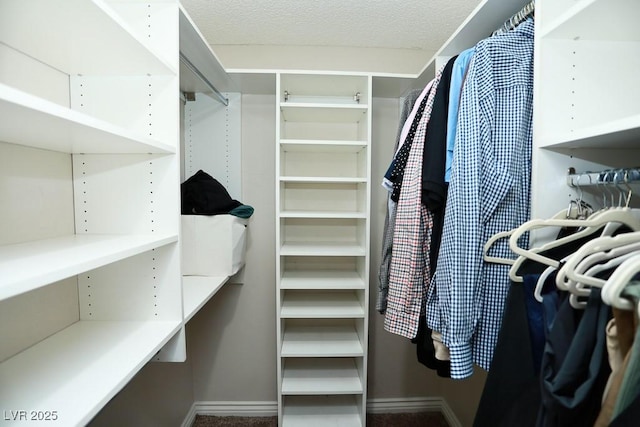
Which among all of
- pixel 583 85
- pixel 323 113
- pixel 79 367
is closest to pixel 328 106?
pixel 323 113

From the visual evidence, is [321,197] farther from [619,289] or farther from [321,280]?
[619,289]

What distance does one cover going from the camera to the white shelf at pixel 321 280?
1479mm

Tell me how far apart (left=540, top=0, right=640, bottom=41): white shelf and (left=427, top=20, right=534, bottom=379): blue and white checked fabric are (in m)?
0.12

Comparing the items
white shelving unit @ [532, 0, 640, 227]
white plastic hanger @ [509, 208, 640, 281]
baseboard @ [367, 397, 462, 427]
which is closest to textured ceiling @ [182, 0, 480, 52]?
white shelving unit @ [532, 0, 640, 227]

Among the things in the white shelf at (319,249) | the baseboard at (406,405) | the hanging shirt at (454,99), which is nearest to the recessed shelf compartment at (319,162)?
the white shelf at (319,249)

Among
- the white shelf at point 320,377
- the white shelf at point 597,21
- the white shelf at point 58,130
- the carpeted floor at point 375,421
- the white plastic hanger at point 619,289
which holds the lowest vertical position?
the carpeted floor at point 375,421

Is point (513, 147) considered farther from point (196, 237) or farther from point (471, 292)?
point (196, 237)

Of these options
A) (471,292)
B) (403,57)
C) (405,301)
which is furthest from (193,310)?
(403,57)

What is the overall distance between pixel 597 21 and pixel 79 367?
1.45 meters

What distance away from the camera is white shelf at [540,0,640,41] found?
65 cm

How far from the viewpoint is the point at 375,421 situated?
1.84m

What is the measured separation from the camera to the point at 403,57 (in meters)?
1.81

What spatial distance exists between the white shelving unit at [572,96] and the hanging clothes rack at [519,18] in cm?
12

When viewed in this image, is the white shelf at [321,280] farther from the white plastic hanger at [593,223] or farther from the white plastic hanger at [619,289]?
the white plastic hanger at [619,289]
